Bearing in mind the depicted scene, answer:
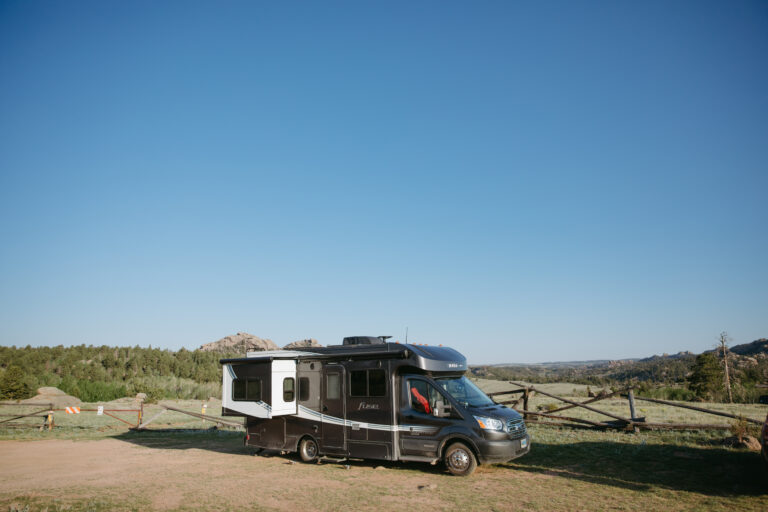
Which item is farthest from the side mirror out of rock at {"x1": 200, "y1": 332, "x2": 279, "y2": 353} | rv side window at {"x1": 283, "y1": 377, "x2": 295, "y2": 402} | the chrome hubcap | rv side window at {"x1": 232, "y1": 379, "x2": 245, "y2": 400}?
rock at {"x1": 200, "y1": 332, "x2": 279, "y2": 353}

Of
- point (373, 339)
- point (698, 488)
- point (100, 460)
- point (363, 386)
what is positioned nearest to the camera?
point (698, 488)

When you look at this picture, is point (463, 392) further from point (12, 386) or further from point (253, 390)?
point (12, 386)

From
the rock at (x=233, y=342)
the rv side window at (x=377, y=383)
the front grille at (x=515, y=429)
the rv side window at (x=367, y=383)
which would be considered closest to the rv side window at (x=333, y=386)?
the rv side window at (x=367, y=383)

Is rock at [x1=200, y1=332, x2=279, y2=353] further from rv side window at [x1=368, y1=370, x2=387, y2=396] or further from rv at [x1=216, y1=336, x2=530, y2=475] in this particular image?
rv side window at [x1=368, y1=370, x2=387, y2=396]

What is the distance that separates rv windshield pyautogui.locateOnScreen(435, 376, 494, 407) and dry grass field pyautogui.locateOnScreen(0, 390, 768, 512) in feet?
4.90

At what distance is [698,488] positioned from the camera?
8961mm

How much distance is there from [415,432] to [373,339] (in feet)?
9.16

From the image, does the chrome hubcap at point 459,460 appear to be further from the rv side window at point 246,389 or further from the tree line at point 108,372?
the tree line at point 108,372

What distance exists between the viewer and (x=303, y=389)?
1345 centimetres

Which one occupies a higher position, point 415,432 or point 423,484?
point 415,432

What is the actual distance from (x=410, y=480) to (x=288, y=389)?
4496 mm

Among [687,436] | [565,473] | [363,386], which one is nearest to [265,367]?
[363,386]

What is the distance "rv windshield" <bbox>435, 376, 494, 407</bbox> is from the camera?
11.4m

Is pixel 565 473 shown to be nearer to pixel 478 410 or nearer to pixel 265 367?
pixel 478 410
